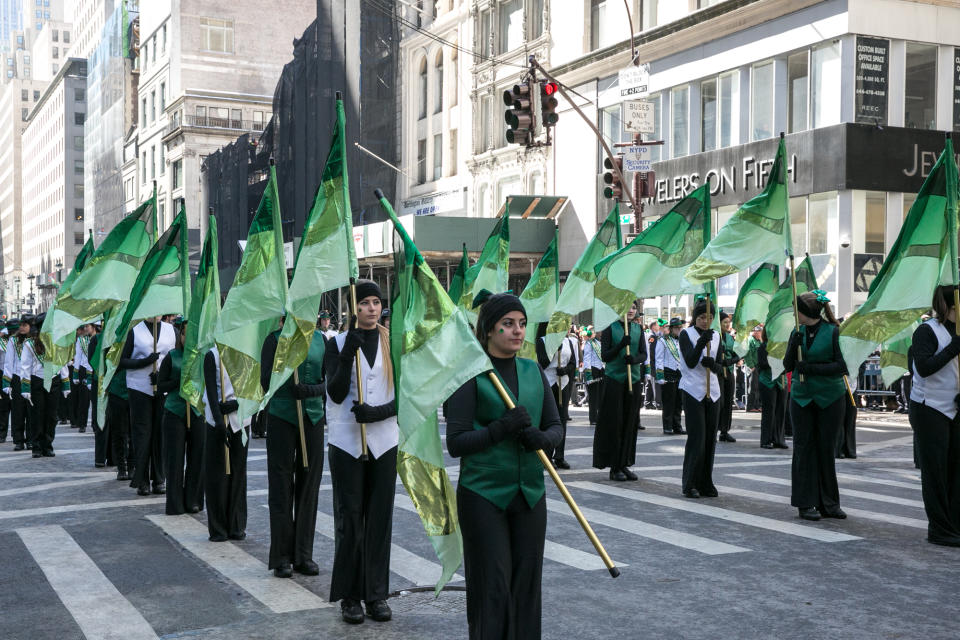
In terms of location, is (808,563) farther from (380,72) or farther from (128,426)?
(380,72)

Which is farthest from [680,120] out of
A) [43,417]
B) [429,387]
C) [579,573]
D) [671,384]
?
[429,387]

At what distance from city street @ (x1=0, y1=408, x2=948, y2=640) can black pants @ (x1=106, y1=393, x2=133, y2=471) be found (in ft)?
3.07

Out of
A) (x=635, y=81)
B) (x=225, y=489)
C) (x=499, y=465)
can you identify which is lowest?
(x=225, y=489)

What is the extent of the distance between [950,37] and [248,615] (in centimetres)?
2396

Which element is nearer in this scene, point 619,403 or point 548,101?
point 619,403

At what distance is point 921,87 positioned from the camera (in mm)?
24750

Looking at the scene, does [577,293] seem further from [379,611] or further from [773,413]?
[379,611]

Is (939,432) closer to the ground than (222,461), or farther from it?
farther from it

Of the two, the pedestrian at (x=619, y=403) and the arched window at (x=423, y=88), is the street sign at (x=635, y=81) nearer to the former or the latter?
the pedestrian at (x=619, y=403)

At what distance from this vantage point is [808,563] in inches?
295

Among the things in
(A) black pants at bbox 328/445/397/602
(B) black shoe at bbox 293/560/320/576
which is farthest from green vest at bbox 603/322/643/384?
(A) black pants at bbox 328/445/397/602

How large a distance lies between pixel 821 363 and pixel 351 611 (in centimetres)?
511

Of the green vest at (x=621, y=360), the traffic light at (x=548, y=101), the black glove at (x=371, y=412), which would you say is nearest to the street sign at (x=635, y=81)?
the traffic light at (x=548, y=101)

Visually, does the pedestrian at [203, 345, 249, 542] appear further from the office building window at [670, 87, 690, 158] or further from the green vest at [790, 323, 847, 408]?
the office building window at [670, 87, 690, 158]
